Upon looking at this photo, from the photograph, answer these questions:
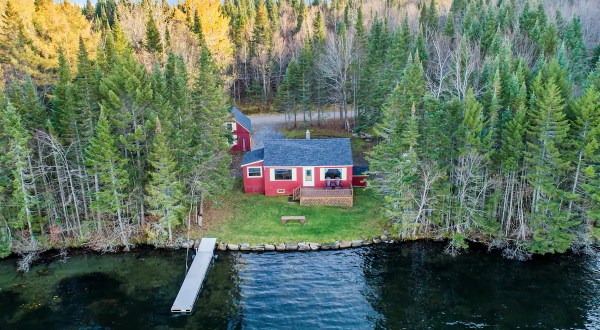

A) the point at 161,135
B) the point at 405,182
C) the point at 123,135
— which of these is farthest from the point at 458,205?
the point at 123,135

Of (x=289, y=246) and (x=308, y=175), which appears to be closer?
(x=289, y=246)

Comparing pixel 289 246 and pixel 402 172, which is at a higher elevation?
pixel 402 172

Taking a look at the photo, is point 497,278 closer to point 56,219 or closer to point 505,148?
point 505,148

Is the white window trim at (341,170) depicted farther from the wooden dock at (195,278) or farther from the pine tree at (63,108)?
the pine tree at (63,108)

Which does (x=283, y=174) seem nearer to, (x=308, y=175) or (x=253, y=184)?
(x=308, y=175)

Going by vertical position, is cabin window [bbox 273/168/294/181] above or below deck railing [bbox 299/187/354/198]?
above

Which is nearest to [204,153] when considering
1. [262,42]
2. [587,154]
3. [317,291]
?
[317,291]

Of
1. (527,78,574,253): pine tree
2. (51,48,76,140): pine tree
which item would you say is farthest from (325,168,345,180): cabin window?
(51,48,76,140): pine tree

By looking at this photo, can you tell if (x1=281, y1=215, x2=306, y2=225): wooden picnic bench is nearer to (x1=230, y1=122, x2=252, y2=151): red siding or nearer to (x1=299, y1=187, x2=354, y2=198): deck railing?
(x1=299, y1=187, x2=354, y2=198): deck railing

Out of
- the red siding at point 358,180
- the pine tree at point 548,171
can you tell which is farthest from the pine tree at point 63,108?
the pine tree at point 548,171
